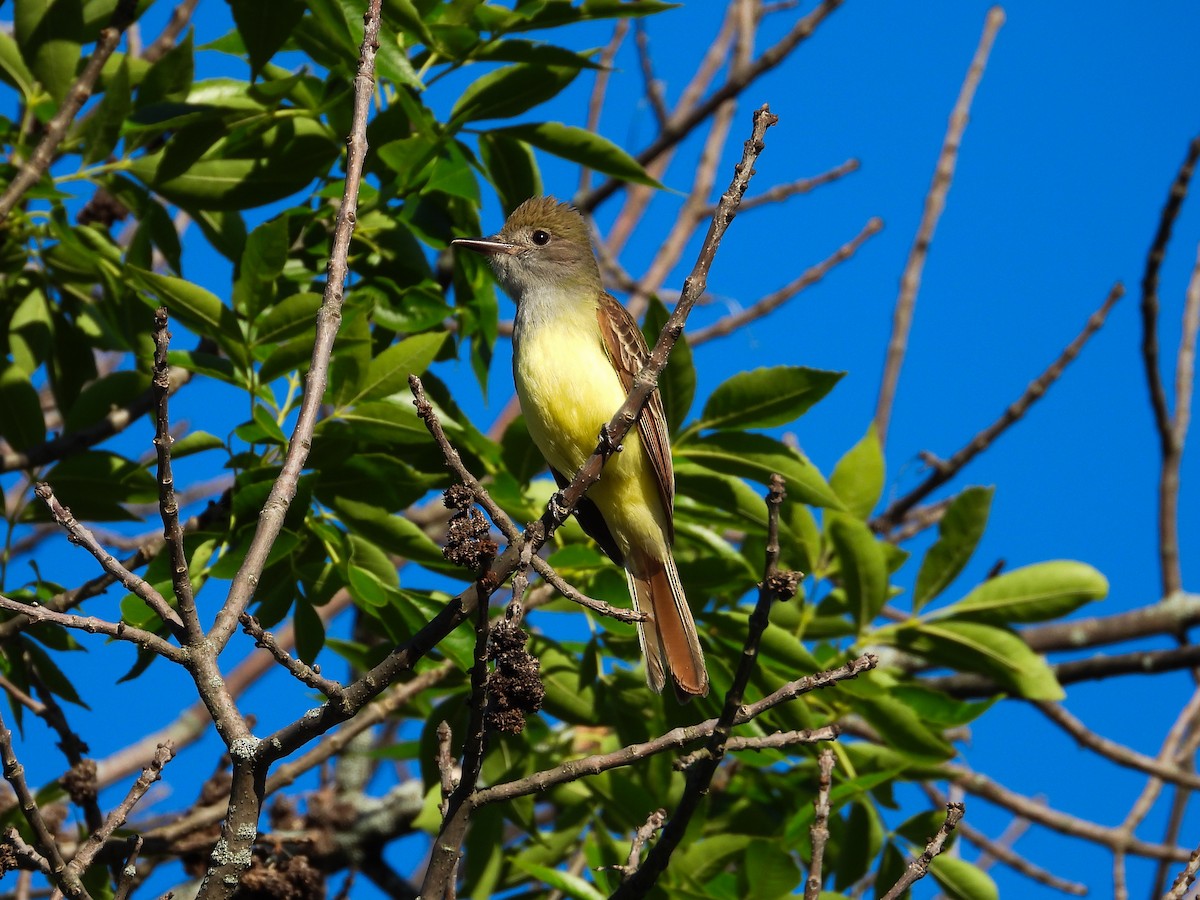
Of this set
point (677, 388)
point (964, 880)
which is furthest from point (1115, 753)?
point (677, 388)

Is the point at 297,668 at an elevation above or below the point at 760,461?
below

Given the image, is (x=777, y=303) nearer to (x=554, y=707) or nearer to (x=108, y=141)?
(x=554, y=707)

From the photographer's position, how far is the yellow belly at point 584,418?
5082mm

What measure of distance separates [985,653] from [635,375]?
5.18 feet

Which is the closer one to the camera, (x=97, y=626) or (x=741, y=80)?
(x=97, y=626)

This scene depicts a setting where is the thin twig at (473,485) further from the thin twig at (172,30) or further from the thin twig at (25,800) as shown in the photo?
the thin twig at (172,30)

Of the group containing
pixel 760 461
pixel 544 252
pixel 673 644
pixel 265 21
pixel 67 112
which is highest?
pixel 544 252

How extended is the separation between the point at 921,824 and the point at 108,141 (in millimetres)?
3632

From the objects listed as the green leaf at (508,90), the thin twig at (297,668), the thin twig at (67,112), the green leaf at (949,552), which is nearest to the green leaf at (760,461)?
the green leaf at (949,552)

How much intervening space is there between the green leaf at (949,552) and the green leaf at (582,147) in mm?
1649

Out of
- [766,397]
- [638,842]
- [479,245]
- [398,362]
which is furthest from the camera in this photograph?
[479,245]

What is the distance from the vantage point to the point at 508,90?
15.3 feet

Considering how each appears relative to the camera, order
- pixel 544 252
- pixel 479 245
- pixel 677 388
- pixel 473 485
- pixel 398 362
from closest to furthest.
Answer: pixel 473 485 → pixel 398 362 → pixel 677 388 → pixel 479 245 → pixel 544 252

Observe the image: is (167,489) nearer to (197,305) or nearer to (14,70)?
(197,305)
